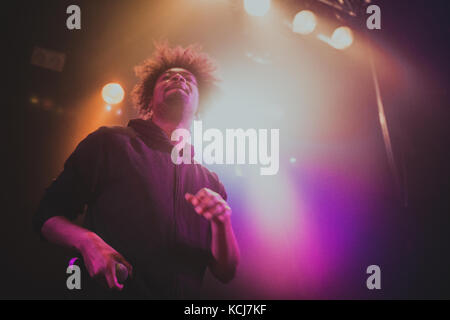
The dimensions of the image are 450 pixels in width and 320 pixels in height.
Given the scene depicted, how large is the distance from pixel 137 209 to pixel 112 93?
6.80 feet

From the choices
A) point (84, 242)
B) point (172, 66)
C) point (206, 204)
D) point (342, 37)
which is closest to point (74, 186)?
point (84, 242)

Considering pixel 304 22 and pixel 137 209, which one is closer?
pixel 137 209

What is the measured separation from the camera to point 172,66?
8.58ft

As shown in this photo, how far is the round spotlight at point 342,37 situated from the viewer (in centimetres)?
302

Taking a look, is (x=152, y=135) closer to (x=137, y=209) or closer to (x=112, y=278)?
(x=137, y=209)

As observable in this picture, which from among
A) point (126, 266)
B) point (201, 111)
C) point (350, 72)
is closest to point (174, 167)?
point (126, 266)

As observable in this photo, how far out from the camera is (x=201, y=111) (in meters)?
2.75

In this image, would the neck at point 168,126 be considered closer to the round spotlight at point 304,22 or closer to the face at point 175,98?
the face at point 175,98

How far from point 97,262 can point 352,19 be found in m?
3.33

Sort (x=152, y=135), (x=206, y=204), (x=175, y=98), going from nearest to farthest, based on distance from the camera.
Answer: (x=206, y=204) → (x=152, y=135) → (x=175, y=98)

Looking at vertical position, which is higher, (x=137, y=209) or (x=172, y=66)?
(x=172, y=66)

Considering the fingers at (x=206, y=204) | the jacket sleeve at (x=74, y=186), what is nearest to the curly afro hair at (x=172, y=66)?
the jacket sleeve at (x=74, y=186)

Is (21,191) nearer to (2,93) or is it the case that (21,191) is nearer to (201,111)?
(2,93)

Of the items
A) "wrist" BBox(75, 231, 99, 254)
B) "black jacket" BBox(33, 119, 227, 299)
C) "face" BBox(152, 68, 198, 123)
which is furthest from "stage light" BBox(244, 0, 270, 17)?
"wrist" BBox(75, 231, 99, 254)
